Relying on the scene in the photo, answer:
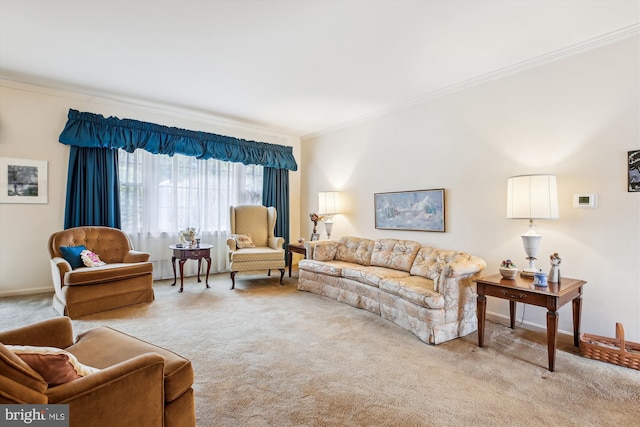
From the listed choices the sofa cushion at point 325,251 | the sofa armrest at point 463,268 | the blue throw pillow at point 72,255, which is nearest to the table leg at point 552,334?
the sofa armrest at point 463,268

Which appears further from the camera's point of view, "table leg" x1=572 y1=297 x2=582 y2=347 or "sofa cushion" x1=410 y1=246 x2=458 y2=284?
"sofa cushion" x1=410 y1=246 x2=458 y2=284

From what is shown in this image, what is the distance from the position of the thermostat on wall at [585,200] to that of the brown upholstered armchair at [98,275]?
14.9 ft

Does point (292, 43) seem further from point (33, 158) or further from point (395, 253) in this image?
point (33, 158)

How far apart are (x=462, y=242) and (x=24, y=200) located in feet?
17.9

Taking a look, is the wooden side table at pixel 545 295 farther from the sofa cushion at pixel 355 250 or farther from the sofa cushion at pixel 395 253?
the sofa cushion at pixel 355 250

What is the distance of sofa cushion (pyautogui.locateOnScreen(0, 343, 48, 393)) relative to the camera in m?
0.92

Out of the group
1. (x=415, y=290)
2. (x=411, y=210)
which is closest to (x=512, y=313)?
(x=415, y=290)

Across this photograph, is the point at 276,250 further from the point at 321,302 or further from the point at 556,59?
the point at 556,59

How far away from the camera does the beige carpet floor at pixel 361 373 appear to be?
1776mm

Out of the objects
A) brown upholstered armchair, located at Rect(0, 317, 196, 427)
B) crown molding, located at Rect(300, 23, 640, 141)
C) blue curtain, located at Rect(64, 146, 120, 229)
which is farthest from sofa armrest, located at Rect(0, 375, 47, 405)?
crown molding, located at Rect(300, 23, 640, 141)

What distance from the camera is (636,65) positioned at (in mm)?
2525

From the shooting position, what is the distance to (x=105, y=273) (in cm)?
339

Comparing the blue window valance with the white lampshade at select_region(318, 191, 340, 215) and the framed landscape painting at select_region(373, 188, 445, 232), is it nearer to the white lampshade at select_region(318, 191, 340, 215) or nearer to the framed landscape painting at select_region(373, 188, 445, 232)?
the white lampshade at select_region(318, 191, 340, 215)

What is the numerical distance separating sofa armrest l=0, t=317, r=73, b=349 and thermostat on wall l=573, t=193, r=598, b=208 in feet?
12.8
